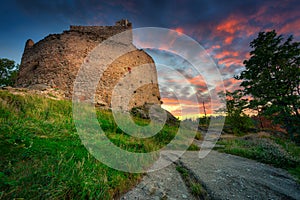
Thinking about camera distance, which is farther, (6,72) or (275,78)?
(6,72)

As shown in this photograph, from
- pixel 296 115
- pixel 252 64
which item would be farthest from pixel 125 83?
pixel 296 115

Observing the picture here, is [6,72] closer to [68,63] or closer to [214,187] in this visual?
[68,63]

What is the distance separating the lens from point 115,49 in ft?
55.5

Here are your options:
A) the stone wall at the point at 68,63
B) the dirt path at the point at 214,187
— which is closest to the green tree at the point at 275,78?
the stone wall at the point at 68,63

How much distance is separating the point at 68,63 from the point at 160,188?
599 inches

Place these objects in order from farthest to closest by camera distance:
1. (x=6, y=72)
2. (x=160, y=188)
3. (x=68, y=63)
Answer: (x=6, y=72) → (x=68, y=63) → (x=160, y=188)

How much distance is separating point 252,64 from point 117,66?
1639 centimetres

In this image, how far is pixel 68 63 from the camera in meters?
14.0

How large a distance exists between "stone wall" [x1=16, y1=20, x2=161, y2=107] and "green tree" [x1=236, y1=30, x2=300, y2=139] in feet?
42.5

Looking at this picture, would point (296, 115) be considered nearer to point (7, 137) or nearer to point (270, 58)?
point (270, 58)

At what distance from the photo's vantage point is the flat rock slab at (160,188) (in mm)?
1809

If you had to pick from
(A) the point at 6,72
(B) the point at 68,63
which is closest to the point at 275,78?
(B) the point at 68,63

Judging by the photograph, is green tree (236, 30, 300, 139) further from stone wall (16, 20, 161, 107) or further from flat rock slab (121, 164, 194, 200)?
flat rock slab (121, 164, 194, 200)

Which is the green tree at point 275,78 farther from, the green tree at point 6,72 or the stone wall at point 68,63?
the green tree at point 6,72
